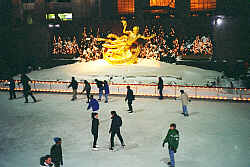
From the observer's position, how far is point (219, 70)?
30078 mm

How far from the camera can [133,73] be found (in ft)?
81.8

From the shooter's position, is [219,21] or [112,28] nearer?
[219,21]

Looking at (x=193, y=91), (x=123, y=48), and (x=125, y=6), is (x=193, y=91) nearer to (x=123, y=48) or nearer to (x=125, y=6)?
(x=123, y=48)

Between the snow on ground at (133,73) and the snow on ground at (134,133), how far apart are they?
6524 mm

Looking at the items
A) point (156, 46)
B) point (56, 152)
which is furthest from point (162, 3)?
point (56, 152)

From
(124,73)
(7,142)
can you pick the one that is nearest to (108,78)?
(124,73)

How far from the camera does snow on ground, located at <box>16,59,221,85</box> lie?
78.2ft

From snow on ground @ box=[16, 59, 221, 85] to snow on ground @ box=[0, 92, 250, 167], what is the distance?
6524 millimetres

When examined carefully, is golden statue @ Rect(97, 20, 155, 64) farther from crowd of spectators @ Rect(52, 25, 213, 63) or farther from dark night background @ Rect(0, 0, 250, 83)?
dark night background @ Rect(0, 0, 250, 83)

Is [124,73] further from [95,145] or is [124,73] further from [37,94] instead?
[95,145]

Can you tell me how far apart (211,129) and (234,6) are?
25.7 m

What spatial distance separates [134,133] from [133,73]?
1342 centimetres

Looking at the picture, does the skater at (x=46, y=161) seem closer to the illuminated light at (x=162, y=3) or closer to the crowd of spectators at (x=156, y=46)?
the crowd of spectators at (x=156, y=46)

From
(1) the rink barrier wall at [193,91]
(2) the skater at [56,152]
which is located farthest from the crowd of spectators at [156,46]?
(2) the skater at [56,152]
